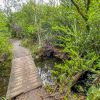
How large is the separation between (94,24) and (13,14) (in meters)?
Answer: 29.3

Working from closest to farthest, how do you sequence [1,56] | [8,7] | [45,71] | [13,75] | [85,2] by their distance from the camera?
1. [85,2]
2. [13,75]
3. [45,71]
4. [1,56]
5. [8,7]

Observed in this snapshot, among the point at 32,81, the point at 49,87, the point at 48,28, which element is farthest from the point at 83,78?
the point at 48,28

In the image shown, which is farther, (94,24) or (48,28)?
(48,28)

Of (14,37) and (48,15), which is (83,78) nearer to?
(48,15)

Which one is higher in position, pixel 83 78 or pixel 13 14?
pixel 13 14

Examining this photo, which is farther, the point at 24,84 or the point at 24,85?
the point at 24,84

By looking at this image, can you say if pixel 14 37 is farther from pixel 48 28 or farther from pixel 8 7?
pixel 48 28

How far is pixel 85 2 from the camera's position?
722 centimetres

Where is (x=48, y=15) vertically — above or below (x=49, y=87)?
above

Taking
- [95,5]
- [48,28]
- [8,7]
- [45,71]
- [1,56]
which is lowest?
[45,71]

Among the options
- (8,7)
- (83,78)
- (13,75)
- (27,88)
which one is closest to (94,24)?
(83,78)

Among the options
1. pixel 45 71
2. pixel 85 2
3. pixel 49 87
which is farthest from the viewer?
pixel 45 71

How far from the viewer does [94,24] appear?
7648 mm

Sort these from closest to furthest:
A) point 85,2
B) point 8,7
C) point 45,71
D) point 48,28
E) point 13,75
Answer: point 85,2 < point 13,75 < point 45,71 < point 48,28 < point 8,7
